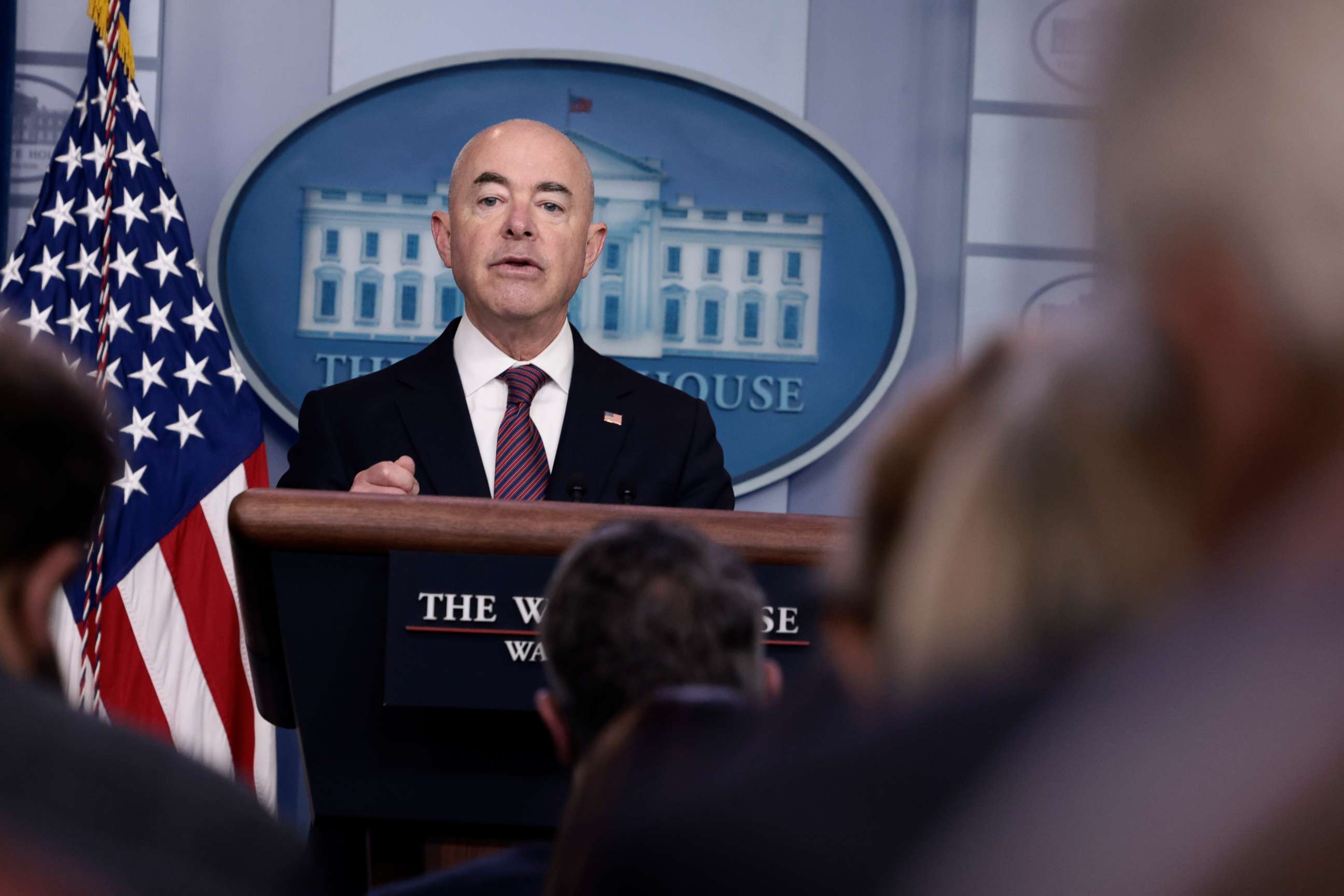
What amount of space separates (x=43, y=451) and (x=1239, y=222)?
0.59 m

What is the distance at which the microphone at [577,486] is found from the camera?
1.72 metres

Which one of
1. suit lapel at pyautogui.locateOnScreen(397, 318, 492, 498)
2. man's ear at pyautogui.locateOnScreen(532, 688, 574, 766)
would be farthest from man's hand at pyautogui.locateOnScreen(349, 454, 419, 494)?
man's ear at pyautogui.locateOnScreen(532, 688, 574, 766)

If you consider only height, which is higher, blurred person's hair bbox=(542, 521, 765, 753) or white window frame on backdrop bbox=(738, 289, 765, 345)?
white window frame on backdrop bbox=(738, 289, 765, 345)

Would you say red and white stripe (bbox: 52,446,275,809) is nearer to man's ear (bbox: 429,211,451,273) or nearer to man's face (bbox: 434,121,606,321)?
man's ear (bbox: 429,211,451,273)

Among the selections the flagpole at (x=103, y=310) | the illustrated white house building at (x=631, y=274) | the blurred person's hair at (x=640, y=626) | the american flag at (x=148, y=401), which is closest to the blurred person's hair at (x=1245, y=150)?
the blurred person's hair at (x=640, y=626)

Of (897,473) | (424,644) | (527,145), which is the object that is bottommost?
(424,644)

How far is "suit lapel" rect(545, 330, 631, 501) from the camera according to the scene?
2.33 meters

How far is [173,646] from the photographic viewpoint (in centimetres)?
304

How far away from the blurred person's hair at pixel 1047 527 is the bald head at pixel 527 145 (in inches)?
93.1

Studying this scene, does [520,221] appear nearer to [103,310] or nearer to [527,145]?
[527,145]

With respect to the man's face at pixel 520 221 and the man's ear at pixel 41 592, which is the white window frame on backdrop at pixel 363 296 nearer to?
the man's face at pixel 520 221

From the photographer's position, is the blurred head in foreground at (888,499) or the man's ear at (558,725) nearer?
the blurred head in foreground at (888,499)

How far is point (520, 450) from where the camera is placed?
92.0 inches

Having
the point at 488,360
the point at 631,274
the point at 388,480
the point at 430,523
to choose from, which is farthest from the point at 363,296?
the point at 430,523
